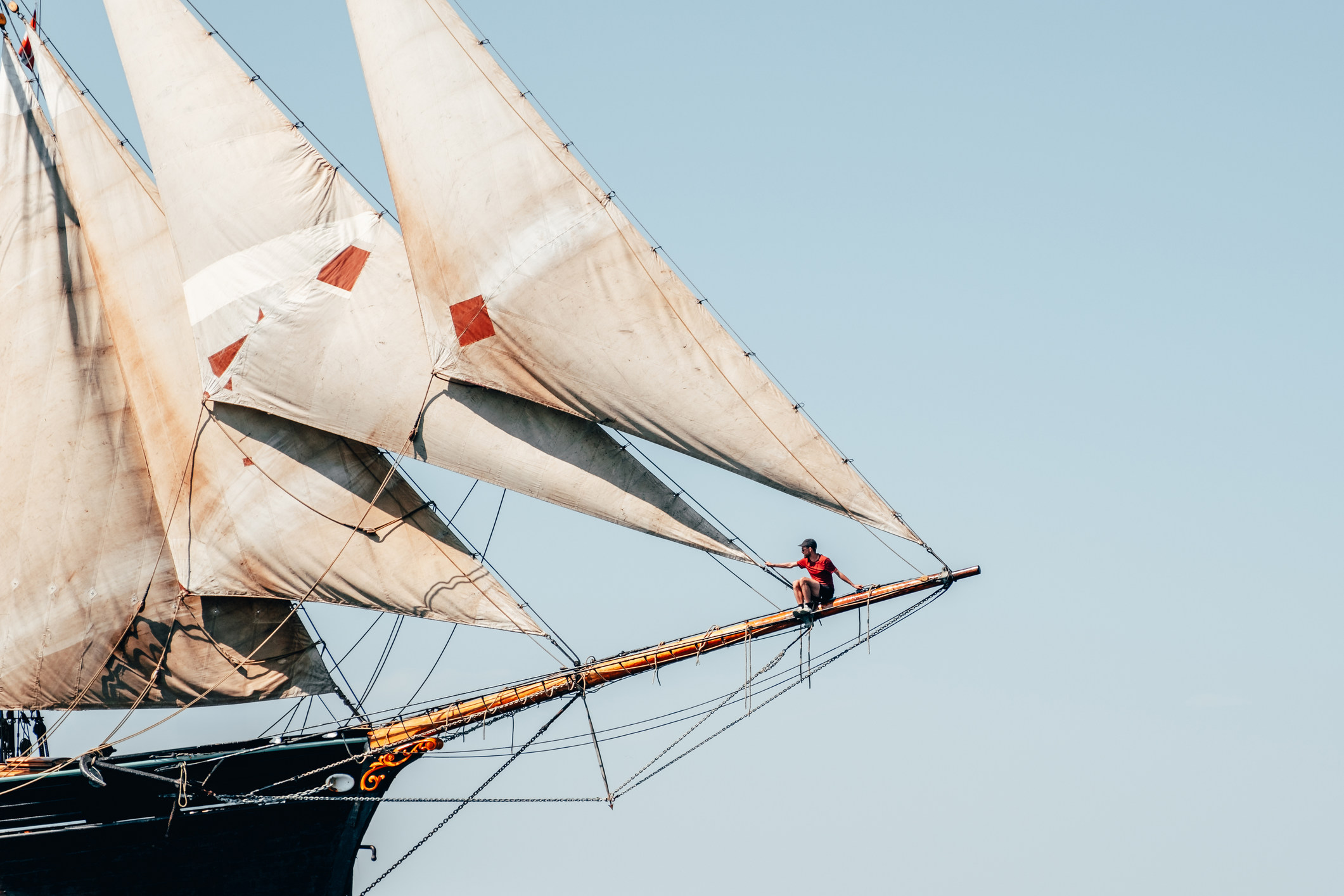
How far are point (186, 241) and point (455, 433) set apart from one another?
6.91 meters

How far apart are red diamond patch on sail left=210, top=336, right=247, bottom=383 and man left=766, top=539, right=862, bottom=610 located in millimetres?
11792

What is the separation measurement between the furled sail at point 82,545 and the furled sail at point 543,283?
8424 mm

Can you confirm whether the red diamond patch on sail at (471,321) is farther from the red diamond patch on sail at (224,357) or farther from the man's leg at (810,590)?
the man's leg at (810,590)

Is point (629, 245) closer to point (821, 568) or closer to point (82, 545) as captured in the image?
point (821, 568)

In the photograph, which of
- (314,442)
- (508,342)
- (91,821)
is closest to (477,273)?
(508,342)

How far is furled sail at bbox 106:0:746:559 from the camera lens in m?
39.2

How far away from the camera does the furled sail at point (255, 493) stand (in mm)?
41406

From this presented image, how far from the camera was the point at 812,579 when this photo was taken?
3925 cm

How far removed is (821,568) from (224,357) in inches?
499

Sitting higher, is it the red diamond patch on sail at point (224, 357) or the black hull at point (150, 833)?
the red diamond patch on sail at point (224, 357)

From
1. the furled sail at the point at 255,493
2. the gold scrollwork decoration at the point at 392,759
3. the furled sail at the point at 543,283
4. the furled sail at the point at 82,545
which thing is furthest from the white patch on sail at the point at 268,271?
the gold scrollwork decoration at the point at 392,759

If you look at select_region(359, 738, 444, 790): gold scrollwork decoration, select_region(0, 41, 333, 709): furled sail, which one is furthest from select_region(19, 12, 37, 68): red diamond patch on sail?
select_region(359, 738, 444, 790): gold scrollwork decoration

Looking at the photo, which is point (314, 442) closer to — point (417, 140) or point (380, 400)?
point (380, 400)

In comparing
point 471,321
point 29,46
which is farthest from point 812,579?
point 29,46
